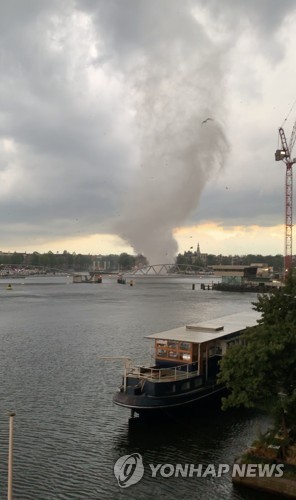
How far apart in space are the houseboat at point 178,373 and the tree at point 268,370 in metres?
5.26

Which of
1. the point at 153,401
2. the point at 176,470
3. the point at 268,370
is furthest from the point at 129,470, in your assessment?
the point at 268,370

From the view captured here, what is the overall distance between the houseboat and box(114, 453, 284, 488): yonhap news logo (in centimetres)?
309

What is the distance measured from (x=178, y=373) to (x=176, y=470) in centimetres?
600

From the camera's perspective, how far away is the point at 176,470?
16.7 metres

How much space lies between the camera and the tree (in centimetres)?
1530

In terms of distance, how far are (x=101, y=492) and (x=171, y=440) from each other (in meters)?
4.74

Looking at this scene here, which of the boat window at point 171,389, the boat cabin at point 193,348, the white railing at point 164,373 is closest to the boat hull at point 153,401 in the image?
the boat window at point 171,389

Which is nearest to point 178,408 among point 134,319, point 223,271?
point 134,319

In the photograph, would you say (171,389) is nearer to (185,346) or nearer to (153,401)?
(153,401)

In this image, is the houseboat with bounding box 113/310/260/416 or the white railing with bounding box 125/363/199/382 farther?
the white railing with bounding box 125/363/199/382

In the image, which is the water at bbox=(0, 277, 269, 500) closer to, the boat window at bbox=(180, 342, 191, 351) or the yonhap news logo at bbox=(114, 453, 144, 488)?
the yonhap news logo at bbox=(114, 453, 144, 488)

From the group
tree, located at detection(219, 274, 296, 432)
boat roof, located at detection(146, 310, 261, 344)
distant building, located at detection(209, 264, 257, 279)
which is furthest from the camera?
distant building, located at detection(209, 264, 257, 279)

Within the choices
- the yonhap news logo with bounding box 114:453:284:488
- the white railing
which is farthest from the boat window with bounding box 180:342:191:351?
the yonhap news logo with bounding box 114:453:284:488

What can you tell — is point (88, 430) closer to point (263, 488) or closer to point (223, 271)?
point (263, 488)
